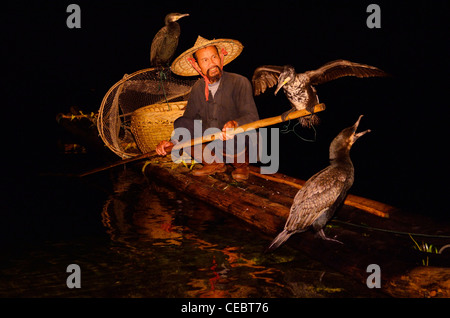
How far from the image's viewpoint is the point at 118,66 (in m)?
14.3

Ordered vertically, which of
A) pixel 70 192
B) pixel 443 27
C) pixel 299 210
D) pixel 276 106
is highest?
pixel 443 27

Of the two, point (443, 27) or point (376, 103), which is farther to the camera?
point (376, 103)

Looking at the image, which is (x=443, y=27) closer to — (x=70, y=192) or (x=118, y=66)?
(x=70, y=192)

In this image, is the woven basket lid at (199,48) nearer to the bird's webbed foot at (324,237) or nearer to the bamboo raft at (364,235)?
the bamboo raft at (364,235)

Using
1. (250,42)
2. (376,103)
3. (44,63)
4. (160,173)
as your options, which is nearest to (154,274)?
(160,173)

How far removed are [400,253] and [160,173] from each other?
4.12 m

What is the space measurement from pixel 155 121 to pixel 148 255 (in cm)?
318

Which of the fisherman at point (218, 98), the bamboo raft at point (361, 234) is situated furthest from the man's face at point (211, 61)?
the bamboo raft at point (361, 234)

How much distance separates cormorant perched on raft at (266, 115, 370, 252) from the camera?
3.01m

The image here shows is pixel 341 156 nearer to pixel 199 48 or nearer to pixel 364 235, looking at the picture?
pixel 364 235

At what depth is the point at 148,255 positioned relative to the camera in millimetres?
3473

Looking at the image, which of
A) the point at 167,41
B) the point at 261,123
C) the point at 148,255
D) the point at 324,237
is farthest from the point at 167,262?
the point at 167,41

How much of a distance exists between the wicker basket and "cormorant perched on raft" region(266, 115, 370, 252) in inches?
143

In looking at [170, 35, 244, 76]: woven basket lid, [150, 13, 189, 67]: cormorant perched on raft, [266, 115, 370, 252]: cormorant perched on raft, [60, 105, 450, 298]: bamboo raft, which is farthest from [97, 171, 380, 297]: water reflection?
[150, 13, 189, 67]: cormorant perched on raft
